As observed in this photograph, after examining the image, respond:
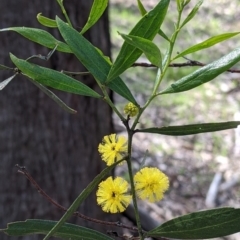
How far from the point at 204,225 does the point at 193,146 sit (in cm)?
229

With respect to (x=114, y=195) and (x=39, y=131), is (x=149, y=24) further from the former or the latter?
(x=39, y=131)

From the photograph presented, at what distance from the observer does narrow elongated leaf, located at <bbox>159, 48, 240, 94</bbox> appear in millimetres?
300

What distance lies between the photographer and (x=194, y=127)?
0.32 metres

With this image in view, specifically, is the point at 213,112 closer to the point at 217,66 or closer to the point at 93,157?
the point at 93,157

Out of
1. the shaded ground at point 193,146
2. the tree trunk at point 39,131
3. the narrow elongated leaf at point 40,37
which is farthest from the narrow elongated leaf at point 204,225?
the shaded ground at point 193,146

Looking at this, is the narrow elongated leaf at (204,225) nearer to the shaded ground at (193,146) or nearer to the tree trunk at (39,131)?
the tree trunk at (39,131)

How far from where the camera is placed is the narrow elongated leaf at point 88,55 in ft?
1.05

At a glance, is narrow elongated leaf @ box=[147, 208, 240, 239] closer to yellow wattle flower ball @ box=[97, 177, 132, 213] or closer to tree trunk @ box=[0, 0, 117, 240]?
yellow wattle flower ball @ box=[97, 177, 132, 213]

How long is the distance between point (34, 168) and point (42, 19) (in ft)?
3.19

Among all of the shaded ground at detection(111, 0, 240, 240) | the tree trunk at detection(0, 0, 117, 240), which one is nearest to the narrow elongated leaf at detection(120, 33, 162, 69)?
the tree trunk at detection(0, 0, 117, 240)

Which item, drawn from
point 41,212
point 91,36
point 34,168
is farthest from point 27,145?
point 91,36

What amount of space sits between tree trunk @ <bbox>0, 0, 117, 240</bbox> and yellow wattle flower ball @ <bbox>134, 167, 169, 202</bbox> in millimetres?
919

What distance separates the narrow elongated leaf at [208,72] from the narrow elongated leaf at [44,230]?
121 mm

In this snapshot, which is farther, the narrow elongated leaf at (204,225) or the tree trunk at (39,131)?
the tree trunk at (39,131)
